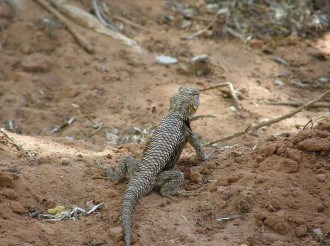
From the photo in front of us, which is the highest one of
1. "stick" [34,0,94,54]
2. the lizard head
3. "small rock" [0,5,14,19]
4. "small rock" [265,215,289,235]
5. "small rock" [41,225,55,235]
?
"small rock" [41,225,55,235]

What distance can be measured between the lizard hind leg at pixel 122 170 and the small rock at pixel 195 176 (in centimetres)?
60

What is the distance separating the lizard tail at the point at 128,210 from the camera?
14.0 feet

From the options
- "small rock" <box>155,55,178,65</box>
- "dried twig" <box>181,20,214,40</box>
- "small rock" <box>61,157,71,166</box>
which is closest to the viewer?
"small rock" <box>61,157,71,166</box>

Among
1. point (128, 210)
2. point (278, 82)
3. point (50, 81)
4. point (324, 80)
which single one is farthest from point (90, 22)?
point (128, 210)

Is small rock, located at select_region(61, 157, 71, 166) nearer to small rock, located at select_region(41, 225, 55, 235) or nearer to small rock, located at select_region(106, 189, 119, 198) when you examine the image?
small rock, located at select_region(106, 189, 119, 198)

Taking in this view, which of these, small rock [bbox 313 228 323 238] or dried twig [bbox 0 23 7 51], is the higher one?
small rock [bbox 313 228 323 238]

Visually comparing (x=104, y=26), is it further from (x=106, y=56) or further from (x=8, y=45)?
(x=8, y=45)

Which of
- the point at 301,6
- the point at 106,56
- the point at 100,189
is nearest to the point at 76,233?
the point at 100,189

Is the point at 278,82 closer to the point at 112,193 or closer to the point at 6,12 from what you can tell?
the point at 6,12

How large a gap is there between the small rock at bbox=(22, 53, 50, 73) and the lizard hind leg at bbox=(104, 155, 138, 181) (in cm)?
456

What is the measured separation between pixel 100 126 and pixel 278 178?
3783 mm

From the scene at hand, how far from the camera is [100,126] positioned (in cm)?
821

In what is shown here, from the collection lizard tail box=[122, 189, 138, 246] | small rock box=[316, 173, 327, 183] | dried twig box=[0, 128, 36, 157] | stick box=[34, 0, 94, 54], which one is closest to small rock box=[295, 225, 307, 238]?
small rock box=[316, 173, 327, 183]

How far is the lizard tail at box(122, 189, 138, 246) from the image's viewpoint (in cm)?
426
